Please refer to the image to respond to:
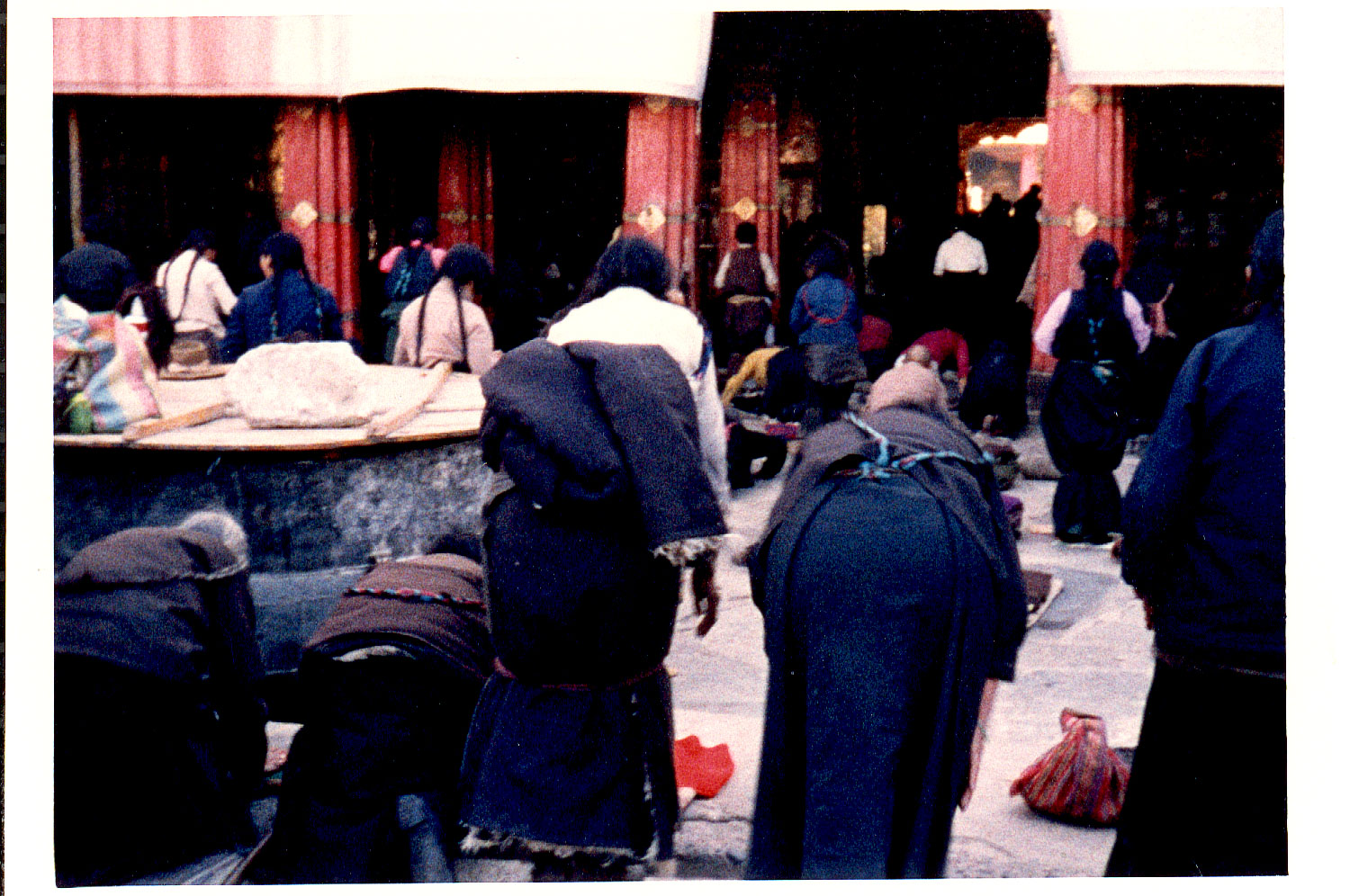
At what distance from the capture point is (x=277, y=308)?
6840mm

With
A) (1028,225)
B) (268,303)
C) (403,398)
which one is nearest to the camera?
(403,398)

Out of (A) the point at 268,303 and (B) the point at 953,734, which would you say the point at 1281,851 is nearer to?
(B) the point at 953,734

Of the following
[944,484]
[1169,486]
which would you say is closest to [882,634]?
[944,484]

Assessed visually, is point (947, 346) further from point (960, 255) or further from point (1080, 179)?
point (960, 255)

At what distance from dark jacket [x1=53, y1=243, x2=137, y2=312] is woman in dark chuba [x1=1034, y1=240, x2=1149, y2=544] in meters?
4.15

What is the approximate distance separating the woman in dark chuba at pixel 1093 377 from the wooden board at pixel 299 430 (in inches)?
110

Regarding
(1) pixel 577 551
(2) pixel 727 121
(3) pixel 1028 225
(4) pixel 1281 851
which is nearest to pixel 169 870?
(1) pixel 577 551

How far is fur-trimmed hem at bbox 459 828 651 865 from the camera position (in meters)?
3.53

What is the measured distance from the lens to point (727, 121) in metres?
11.6

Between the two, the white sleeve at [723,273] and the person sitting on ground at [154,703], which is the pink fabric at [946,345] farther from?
the person sitting on ground at [154,703]

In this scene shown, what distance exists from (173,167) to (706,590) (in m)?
9.03

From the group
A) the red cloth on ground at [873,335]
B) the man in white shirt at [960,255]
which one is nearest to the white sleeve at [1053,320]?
the red cloth on ground at [873,335]

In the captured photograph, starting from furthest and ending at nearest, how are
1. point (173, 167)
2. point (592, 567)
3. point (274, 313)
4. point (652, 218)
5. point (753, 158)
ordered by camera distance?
1. point (753, 158)
2. point (173, 167)
3. point (652, 218)
4. point (274, 313)
5. point (592, 567)

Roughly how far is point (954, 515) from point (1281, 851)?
130 cm
